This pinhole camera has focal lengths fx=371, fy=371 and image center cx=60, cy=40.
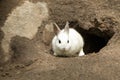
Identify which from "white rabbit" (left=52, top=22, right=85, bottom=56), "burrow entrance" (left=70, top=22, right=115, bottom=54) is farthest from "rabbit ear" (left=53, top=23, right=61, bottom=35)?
"burrow entrance" (left=70, top=22, right=115, bottom=54)

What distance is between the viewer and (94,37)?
854cm

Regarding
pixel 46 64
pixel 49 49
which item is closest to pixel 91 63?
pixel 46 64

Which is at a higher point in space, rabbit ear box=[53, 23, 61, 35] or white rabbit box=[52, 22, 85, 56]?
rabbit ear box=[53, 23, 61, 35]

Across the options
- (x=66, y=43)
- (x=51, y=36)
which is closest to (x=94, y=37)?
(x=51, y=36)

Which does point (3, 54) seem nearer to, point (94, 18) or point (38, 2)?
point (38, 2)

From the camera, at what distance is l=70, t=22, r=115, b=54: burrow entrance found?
7.73m

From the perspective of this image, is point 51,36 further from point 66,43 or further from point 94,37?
point 94,37

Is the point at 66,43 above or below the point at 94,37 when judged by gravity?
above

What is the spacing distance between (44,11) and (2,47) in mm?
1281

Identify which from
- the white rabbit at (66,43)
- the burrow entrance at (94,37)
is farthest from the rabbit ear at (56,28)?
the burrow entrance at (94,37)

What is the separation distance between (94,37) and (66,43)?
6.05 feet

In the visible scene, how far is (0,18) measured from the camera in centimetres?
729

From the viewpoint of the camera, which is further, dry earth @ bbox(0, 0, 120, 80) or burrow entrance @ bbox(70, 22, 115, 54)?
burrow entrance @ bbox(70, 22, 115, 54)

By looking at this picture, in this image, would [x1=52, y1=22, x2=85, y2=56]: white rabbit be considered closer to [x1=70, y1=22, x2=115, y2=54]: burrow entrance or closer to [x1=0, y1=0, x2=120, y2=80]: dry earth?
[x1=0, y1=0, x2=120, y2=80]: dry earth
